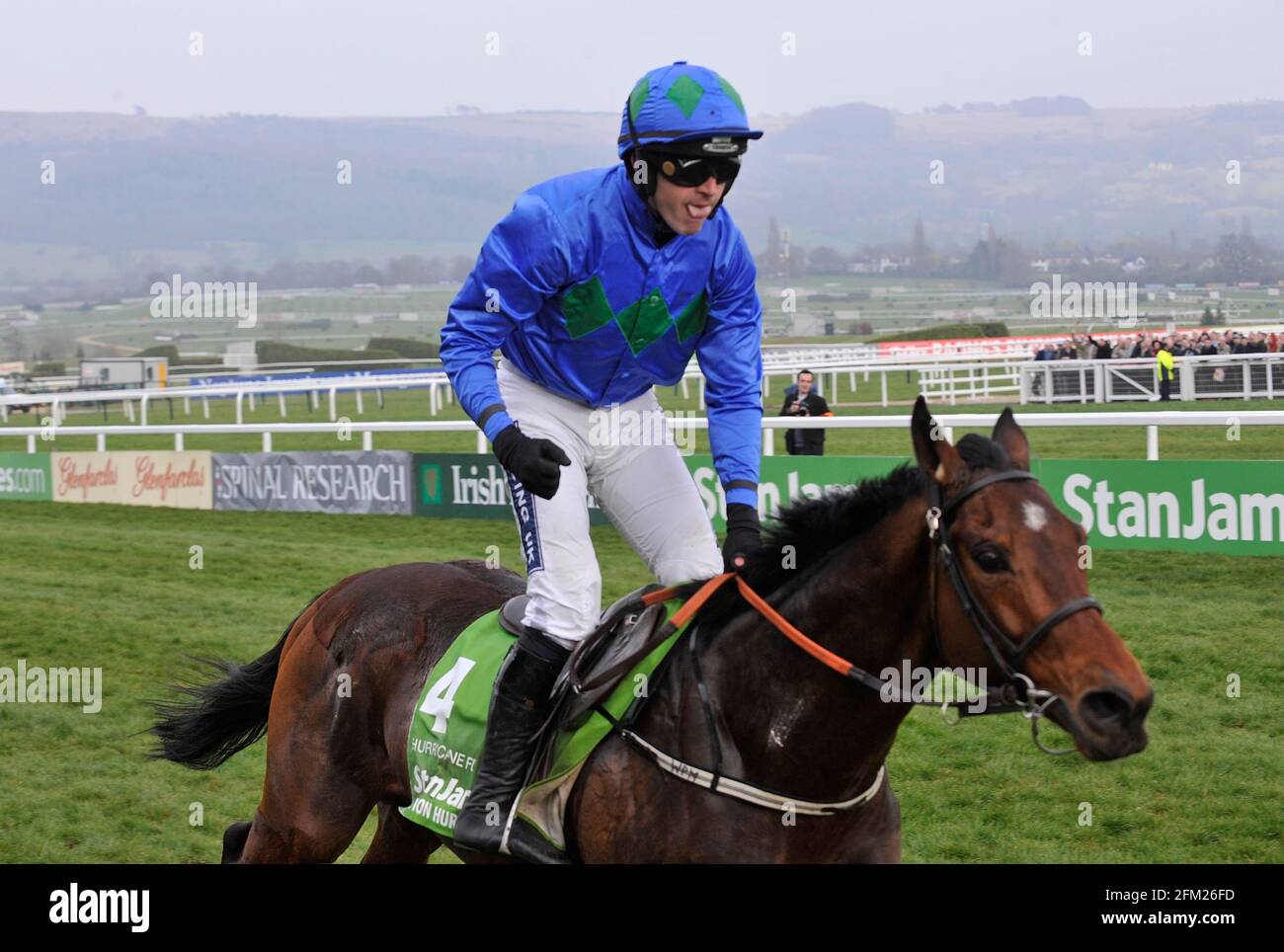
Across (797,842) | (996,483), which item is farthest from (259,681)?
(996,483)

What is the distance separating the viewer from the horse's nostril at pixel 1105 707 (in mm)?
2146

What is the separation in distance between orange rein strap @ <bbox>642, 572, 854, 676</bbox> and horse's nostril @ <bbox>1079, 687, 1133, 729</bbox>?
518 mm

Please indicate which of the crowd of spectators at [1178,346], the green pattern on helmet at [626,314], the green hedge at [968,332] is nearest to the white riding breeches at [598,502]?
the green pattern on helmet at [626,314]

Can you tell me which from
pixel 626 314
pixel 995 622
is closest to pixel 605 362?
pixel 626 314

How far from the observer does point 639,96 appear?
9.51 ft

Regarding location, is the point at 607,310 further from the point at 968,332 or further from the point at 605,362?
the point at 968,332

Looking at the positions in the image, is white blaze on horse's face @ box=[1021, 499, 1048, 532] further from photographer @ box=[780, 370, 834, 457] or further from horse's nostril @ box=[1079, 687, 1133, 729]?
photographer @ box=[780, 370, 834, 457]

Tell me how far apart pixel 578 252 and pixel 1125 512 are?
7.02m

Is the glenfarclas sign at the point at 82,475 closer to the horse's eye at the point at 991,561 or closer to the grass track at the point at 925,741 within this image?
the grass track at the point at 925,741

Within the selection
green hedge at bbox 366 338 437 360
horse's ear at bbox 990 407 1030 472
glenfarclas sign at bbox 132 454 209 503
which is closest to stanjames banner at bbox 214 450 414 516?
glenfarclas sign at bbox 132 454 209 503

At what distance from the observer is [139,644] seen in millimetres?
Result: 8430

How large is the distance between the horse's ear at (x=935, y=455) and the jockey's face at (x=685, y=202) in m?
0.69

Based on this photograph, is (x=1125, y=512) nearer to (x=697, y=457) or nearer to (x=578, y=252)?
(x=697, y=457)

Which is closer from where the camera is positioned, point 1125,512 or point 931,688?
point 931,688
